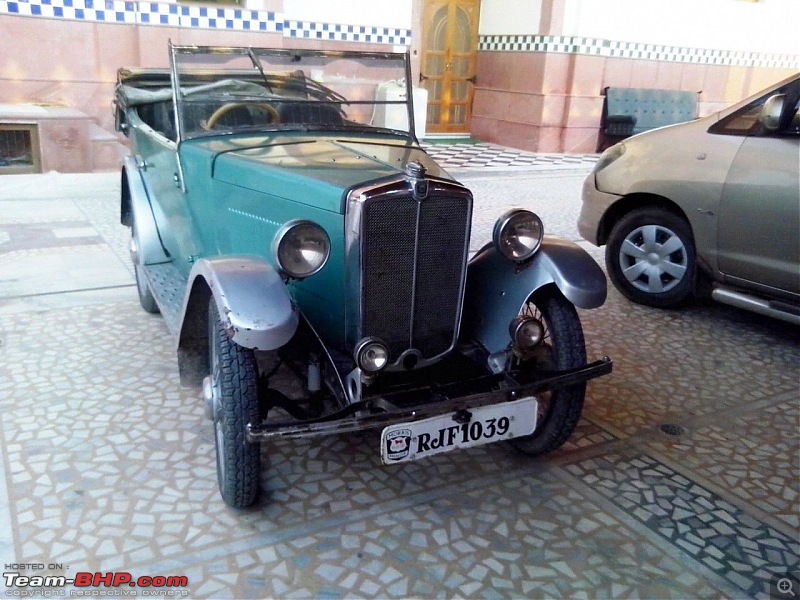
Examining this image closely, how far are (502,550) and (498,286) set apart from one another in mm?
1056

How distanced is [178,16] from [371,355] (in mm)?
7606

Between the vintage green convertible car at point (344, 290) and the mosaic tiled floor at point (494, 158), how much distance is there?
19.8ft

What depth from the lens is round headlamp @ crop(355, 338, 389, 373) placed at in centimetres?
249

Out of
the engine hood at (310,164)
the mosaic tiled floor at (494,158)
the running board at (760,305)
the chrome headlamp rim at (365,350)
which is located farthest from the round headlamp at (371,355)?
the mosaic tiled floor at (494,158)

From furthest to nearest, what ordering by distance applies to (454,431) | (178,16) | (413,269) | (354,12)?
(354,12), (178,16), (413,269), (454,431)

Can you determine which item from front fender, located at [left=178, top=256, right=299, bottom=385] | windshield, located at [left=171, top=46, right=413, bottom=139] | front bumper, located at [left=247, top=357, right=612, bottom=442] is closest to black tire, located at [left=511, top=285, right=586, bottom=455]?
front bumper, located at [left=247, top=357, right=612, bottom=442]

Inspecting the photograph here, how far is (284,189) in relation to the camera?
2797 millimetres

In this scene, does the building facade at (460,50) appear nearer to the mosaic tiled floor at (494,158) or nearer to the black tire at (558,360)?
the mosaic tiled floor at (494,158)

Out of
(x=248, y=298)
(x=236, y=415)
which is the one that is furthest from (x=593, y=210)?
(x=236, y=415)

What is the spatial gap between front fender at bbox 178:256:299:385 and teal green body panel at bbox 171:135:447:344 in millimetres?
148

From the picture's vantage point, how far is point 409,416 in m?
2.30

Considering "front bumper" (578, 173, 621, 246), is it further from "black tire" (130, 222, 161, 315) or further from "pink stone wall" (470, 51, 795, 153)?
"pink stone wall" (470, 51, 795, 153)

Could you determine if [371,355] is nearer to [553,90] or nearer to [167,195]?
[167,195]

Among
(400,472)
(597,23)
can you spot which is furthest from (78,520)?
(597,23)
